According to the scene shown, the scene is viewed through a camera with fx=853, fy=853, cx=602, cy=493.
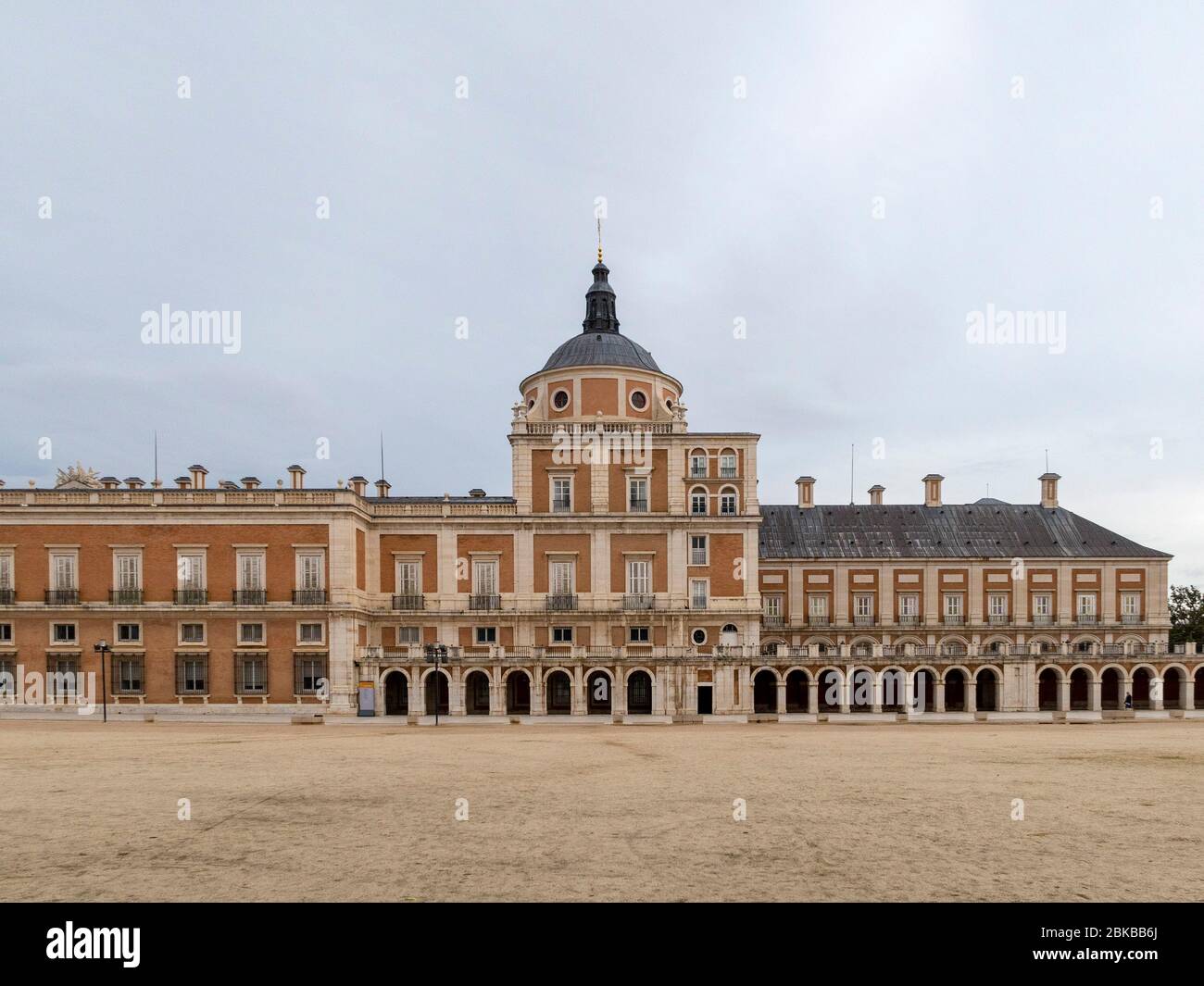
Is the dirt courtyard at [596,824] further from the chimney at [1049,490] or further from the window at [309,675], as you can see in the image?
the chimney at [1049,490]

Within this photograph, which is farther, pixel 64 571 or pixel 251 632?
pixel 251 632

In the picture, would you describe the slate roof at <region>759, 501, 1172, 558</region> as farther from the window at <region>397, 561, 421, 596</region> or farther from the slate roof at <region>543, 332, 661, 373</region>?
the window at <region>397, 561, 421, 596</region>

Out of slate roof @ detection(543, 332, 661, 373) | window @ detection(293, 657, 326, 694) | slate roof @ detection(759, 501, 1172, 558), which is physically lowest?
window @ detection(293, 657, 326, 694)

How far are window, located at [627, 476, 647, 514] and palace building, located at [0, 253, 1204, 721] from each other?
13cm

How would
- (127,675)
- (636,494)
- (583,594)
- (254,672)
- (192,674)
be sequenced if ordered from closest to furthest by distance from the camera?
(127,675), (192,674), (254,672), (583,594), (636,494)

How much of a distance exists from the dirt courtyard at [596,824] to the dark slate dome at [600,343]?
3345cm

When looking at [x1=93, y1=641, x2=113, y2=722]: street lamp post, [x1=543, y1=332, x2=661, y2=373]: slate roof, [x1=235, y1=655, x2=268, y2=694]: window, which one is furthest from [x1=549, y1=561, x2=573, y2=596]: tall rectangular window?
[x1=93, y1=641, x2=113, y2=722]: street lamp post

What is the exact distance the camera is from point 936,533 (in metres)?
65.6

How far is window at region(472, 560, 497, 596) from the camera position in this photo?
54094 mm

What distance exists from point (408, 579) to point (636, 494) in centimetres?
1547

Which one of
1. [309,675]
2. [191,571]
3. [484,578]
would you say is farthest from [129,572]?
[484,578]

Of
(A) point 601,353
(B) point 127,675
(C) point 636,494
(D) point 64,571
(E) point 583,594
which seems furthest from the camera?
(A) point 601,353

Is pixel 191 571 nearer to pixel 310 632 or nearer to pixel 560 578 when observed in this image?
pixel 310 632

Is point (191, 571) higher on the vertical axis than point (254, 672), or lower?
higher
